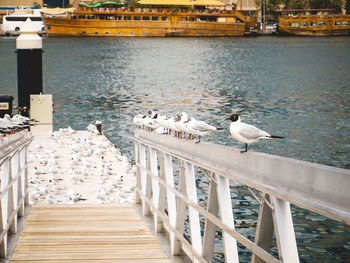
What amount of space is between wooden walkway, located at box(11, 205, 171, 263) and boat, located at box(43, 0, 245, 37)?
103850 mm

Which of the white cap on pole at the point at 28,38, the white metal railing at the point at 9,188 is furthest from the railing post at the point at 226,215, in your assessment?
the white cap on pole at the point at 28,38

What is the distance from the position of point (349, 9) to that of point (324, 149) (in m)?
107

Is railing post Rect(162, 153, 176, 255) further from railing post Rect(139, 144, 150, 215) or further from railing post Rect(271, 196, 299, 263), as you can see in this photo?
railing post Rect(271, 196, 299, 263)

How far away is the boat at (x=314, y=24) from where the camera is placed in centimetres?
11069

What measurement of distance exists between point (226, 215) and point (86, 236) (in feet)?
7.85

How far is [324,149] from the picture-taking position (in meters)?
18.4

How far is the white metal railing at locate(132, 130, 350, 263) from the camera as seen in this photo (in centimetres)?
224

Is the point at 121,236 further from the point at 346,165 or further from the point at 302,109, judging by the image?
the point at 302,109

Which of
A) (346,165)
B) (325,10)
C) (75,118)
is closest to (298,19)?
(325,10)

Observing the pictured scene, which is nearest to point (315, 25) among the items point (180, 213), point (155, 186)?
point (155, 186)

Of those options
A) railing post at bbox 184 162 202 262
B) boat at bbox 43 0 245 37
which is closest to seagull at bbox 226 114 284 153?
railing post at bbox 184 162 202 262

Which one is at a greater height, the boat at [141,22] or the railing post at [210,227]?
the boat at [141,22]

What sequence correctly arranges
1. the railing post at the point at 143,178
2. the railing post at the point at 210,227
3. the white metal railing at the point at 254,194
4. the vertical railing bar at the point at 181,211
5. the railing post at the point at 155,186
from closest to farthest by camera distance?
the white metal railing at the point at 254,194
the railing post at the point at 210,227
the vertical railing bar at the point at 181,211
the railing post at the point at 155,186
the railing post at the point at 143,178

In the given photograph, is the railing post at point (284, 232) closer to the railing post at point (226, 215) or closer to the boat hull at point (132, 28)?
the railing post at point (226, 215)
